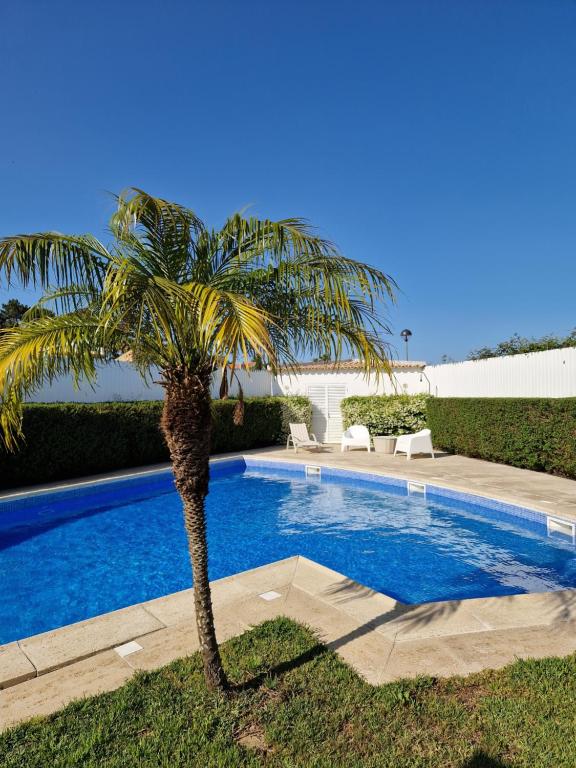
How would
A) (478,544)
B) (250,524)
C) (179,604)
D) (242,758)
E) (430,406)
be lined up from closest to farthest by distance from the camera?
(242,758) → (179,604) → (478,544) → (250,524) → (430,406)

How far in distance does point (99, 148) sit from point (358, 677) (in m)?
11.5

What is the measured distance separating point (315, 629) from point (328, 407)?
15.5 meters

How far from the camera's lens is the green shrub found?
16984 millimetres

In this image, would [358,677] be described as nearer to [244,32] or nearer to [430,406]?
[244,32]

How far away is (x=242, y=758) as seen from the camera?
8.82ft

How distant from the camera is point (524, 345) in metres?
23.8

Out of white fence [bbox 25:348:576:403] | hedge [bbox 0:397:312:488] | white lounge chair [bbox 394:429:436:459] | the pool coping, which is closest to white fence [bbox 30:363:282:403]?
white fence [bbox 25:348:576:403]

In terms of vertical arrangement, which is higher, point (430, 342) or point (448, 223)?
point (448, 223)

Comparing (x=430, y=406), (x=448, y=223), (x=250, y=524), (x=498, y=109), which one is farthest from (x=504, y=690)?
(x=448, y=223)

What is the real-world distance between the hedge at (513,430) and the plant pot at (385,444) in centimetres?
145

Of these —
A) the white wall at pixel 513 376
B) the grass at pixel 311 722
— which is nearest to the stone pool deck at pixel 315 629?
the grass at pixel 311 722

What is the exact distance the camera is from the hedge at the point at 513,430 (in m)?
10.2

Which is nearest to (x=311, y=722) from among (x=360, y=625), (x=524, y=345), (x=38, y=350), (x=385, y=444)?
(x=360, y=625)

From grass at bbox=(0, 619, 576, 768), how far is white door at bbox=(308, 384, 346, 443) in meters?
15.9
